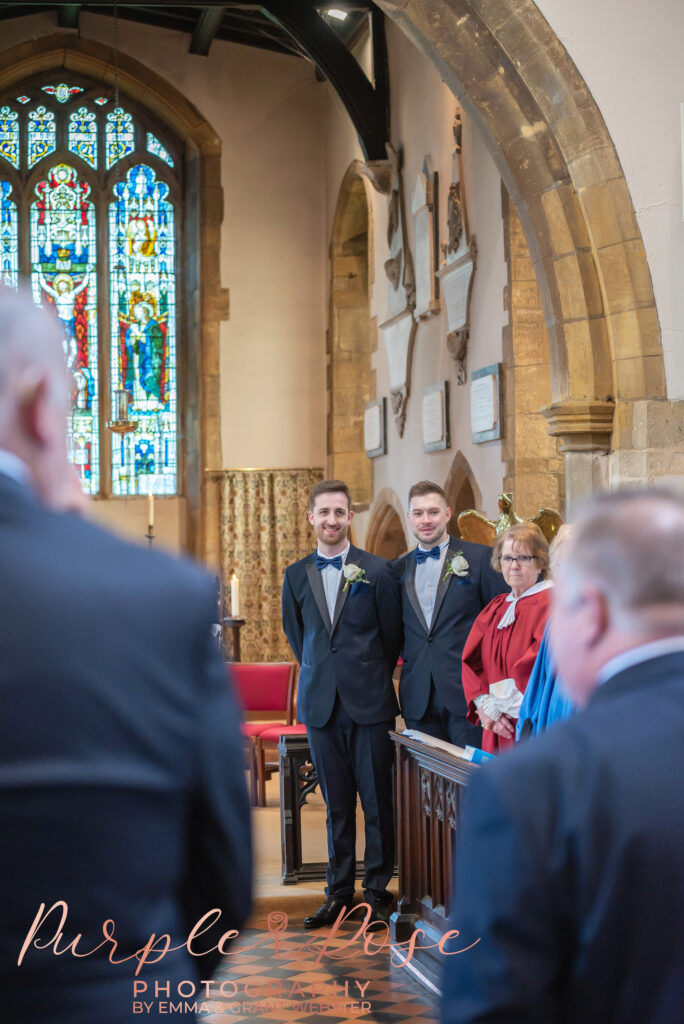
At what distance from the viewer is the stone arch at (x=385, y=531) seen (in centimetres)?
1080

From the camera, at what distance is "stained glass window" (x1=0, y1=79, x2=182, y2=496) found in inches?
512

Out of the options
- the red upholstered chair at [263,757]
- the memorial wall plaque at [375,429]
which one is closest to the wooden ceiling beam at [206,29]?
the memorial wall plaque at [375,429]

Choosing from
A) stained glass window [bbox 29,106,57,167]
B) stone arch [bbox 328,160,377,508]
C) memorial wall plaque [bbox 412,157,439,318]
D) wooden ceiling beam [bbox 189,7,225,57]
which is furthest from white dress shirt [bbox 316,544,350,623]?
stained glass window [bbox 29,106,57,167]

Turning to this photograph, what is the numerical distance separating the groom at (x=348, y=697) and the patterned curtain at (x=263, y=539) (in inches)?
310

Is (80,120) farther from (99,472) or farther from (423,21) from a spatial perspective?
(423,21)

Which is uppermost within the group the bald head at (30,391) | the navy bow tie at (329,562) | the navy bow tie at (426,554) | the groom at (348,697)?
the bald head at (30,391)

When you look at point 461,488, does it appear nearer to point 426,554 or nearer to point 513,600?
point 426,554

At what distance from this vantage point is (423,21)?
17.8ft

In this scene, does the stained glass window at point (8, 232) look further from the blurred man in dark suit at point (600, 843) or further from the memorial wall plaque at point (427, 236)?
the blurred man in dark suit at point (600, 843)

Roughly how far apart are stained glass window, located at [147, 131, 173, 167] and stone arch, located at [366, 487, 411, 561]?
4.69 metres

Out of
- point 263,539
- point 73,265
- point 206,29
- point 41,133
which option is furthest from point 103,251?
point 263,539

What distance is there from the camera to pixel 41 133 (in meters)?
13.1

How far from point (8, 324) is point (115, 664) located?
1.00ft

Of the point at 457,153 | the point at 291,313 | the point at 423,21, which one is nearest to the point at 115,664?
the point at 423,21
